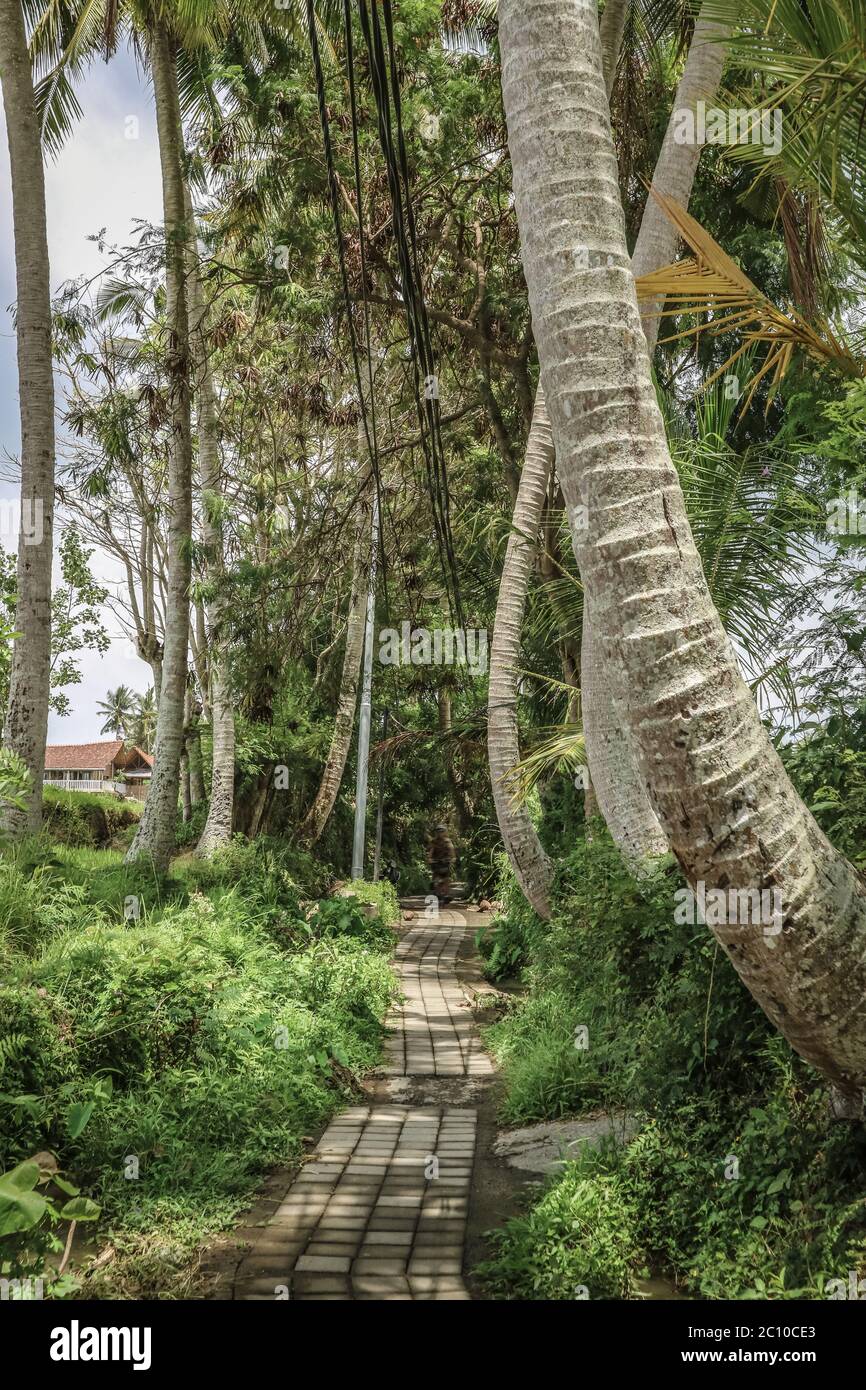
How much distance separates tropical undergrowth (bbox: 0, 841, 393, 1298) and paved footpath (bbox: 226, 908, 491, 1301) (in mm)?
247

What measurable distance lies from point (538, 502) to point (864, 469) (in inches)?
166

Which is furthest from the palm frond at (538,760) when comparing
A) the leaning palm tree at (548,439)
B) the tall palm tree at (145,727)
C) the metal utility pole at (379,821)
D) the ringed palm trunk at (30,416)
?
the tall palm tree at (145,727)

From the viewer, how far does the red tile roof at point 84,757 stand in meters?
55.5

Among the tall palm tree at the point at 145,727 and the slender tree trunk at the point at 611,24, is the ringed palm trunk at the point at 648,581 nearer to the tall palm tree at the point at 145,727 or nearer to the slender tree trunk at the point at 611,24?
the slender tree trunk at the point at 611,24

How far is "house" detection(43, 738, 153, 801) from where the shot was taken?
5431cm

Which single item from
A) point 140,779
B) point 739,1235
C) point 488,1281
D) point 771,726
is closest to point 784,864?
point 739,1235

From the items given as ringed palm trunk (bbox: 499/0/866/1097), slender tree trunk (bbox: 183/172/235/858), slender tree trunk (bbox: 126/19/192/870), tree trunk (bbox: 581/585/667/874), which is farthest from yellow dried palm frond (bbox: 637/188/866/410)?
slender tree trunk (bbox: 183/172/235/858)

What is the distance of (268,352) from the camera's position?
13.8 m

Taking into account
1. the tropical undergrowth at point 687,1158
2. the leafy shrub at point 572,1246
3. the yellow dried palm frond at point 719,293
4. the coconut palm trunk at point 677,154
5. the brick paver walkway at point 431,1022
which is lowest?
the brick paver walkway at point 431,1022

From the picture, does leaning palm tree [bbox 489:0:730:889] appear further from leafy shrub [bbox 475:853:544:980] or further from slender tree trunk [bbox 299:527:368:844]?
slender tree trunk [bbox 299:527:368:844]

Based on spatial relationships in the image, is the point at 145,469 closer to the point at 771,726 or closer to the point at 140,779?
the point at 771,726

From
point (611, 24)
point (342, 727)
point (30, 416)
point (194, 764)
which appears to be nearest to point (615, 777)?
point (611, 24)

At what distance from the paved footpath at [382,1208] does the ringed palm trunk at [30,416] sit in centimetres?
432

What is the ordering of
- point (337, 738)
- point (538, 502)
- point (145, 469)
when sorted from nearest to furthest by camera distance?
point (538, 502) → point (337, 738) → point (145, 469)
